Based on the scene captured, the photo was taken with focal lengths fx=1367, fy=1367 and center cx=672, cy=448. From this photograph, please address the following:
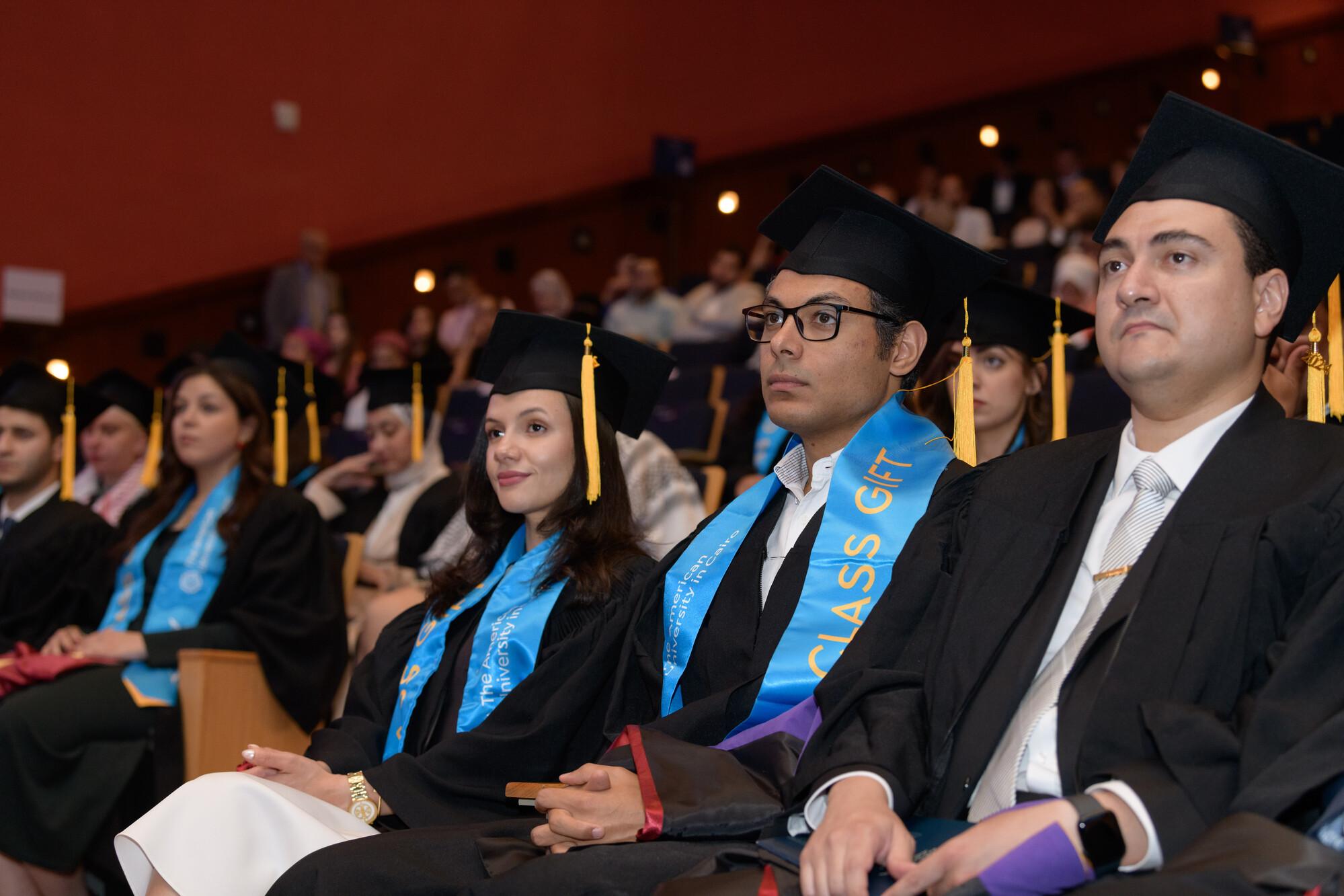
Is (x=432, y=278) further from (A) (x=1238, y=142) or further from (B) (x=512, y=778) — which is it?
(A) (x=1238, y=142)

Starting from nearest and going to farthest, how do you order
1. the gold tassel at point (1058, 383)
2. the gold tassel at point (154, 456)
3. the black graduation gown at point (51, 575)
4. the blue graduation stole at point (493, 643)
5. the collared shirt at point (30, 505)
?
the blue graduation stole at point (493, 643)
the gold tassel at point (1058, 383)
the black graduation gown at point (51, 575)
the collared shirt at point (30, 505)
the gold tassel at point (154, 456)

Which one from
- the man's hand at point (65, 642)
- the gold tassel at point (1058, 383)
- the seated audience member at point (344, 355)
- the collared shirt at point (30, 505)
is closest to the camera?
the gold tassel at point (1058, 383)

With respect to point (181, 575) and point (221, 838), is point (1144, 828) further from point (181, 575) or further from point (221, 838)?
point (181, 575)

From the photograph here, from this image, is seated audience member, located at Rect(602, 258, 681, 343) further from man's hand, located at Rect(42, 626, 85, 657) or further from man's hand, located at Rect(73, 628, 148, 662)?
man's hand, located at Rect(73, 628, 148, 662)

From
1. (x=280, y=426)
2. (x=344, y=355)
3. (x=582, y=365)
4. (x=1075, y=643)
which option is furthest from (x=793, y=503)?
(x=344, y=355)

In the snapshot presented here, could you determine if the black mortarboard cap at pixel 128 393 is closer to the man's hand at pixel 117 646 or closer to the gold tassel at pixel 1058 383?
the man's hand at pixel 117 646

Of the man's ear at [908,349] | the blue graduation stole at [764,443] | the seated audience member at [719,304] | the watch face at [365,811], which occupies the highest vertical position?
the seated audience member at [719,304]

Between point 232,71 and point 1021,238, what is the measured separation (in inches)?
237

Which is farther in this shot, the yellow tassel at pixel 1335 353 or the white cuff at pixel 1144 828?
the yellow tassel at pixel 1335 353

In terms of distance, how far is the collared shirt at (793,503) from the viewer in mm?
2744

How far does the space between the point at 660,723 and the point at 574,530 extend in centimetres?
85

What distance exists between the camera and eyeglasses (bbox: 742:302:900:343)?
2.75 metres

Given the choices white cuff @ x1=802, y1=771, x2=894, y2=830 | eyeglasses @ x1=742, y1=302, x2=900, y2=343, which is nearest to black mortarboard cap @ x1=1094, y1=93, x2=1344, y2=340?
eyeglasses @ x1=742, y1=302, x2=900, y2=343

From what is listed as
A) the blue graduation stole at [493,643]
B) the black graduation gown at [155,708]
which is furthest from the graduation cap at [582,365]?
the black graduation gown at [155,708]
